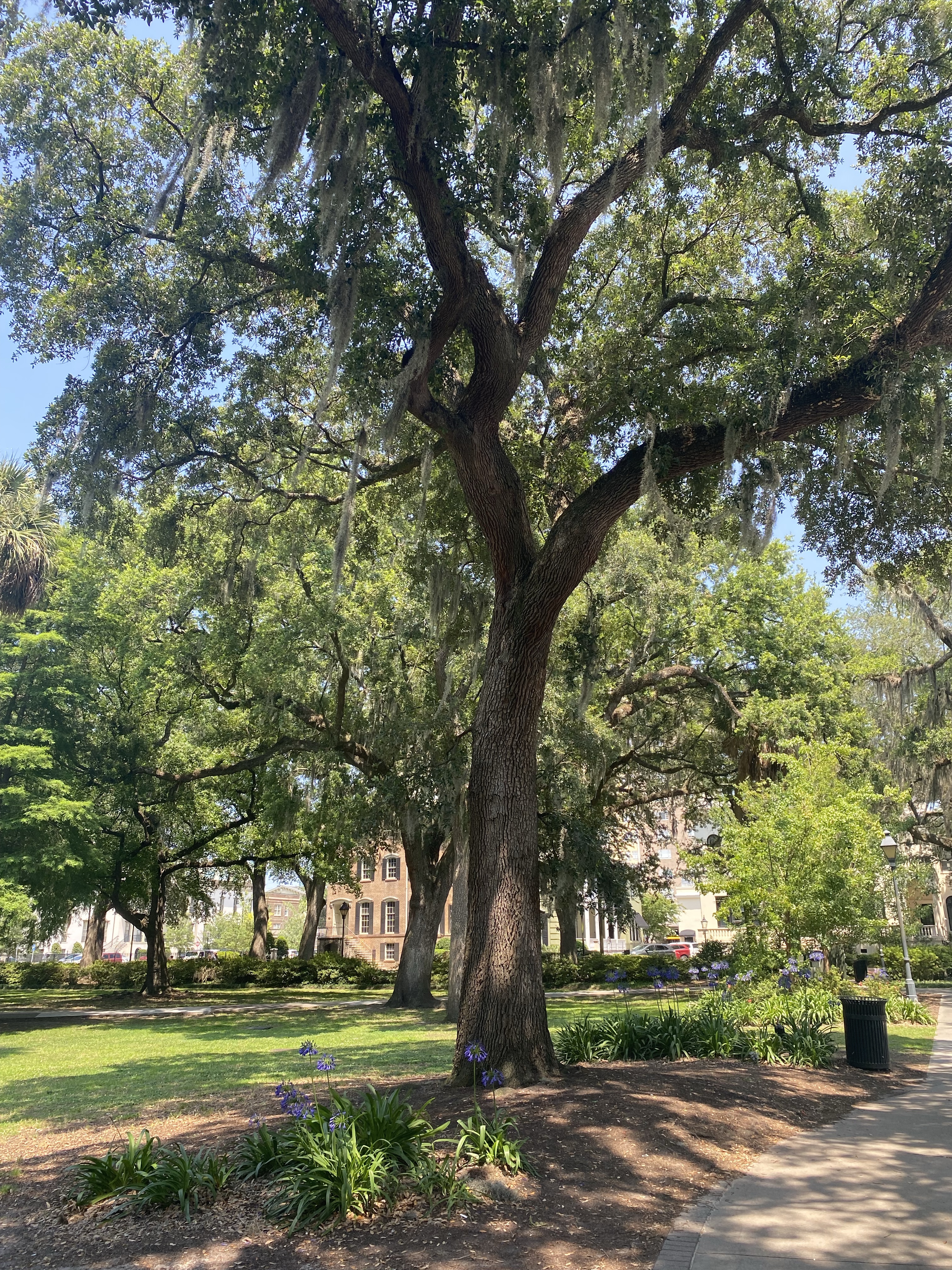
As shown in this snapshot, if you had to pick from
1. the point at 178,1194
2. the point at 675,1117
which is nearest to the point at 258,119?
the point at 178,1194

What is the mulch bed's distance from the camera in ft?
13.2

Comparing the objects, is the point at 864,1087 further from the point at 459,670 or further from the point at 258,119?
the point at 258,119

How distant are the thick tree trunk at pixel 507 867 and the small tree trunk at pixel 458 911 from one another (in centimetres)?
773

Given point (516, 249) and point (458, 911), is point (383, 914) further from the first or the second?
point (516, 249)

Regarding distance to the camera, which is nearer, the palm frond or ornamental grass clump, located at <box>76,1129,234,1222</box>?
ornamental grass clump, located at <box>76,1129,234,1222</box>

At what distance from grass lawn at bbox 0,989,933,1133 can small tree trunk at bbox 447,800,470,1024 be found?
760 mm

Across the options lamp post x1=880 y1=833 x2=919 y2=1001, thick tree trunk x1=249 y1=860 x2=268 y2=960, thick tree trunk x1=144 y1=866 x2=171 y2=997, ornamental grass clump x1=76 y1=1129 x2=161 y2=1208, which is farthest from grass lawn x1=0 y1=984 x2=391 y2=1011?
ornamental grass clump x1=76 y1=1129 x2=161 y2=1208

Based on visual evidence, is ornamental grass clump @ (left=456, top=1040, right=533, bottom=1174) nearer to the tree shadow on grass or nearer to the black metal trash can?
the tree shadow on grass

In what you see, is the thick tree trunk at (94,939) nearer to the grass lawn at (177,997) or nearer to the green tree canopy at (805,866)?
the grass lawn at (177,997)

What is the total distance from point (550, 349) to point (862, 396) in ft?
14.0

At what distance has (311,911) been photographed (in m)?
36.7

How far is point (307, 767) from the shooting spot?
21.2m

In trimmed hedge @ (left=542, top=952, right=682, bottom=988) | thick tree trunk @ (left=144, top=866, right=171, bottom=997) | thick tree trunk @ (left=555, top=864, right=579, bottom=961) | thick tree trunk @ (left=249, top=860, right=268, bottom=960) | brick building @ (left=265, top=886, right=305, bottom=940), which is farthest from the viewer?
brick building @ (left=265, top=886, right=305, bottom=940)

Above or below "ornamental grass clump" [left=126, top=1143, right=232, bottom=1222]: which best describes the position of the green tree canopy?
above
